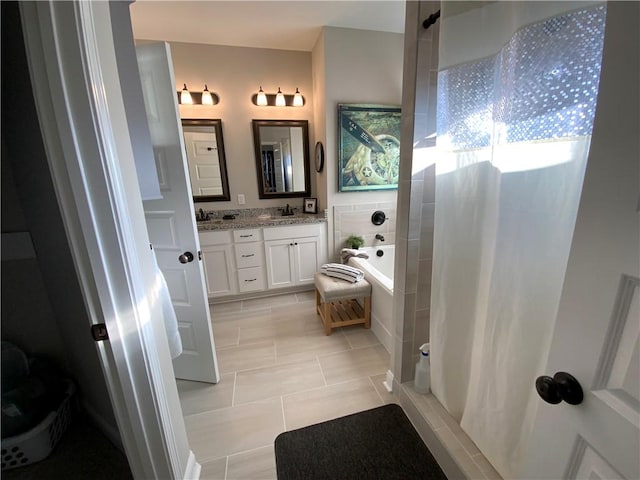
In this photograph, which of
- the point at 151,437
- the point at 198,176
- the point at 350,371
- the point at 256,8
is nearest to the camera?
the point at 151,437

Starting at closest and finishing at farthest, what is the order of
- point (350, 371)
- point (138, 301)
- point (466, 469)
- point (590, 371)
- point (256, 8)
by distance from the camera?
point (590, 371), point (138, 301), point (466, 469), point (350, 371), point (256, 8)

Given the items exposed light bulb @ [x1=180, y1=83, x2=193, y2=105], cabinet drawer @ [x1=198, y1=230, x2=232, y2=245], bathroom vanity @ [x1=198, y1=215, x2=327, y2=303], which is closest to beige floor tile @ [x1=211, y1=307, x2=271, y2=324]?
bathroom vanity @ [x1=198, y1=215, x2=327, y2=303]

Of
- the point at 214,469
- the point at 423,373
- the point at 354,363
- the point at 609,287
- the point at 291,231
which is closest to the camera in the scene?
the point at 609,287

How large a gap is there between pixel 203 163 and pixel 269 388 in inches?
96.0

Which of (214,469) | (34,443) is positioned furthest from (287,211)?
(34,443)

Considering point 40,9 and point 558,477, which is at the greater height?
point 40,9

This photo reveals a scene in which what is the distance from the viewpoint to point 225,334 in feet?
7.72

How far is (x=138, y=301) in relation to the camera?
84 centimetres

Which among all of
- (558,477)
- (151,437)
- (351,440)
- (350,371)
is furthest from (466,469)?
(151,437)

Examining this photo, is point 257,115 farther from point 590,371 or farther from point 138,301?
point 590,371

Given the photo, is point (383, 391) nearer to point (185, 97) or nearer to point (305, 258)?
point (305, 258)

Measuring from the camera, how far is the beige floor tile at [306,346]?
2031mm

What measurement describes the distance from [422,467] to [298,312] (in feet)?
5.39

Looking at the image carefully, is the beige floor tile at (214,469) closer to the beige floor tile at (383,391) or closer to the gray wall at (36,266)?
the gray wall at (36,266)
